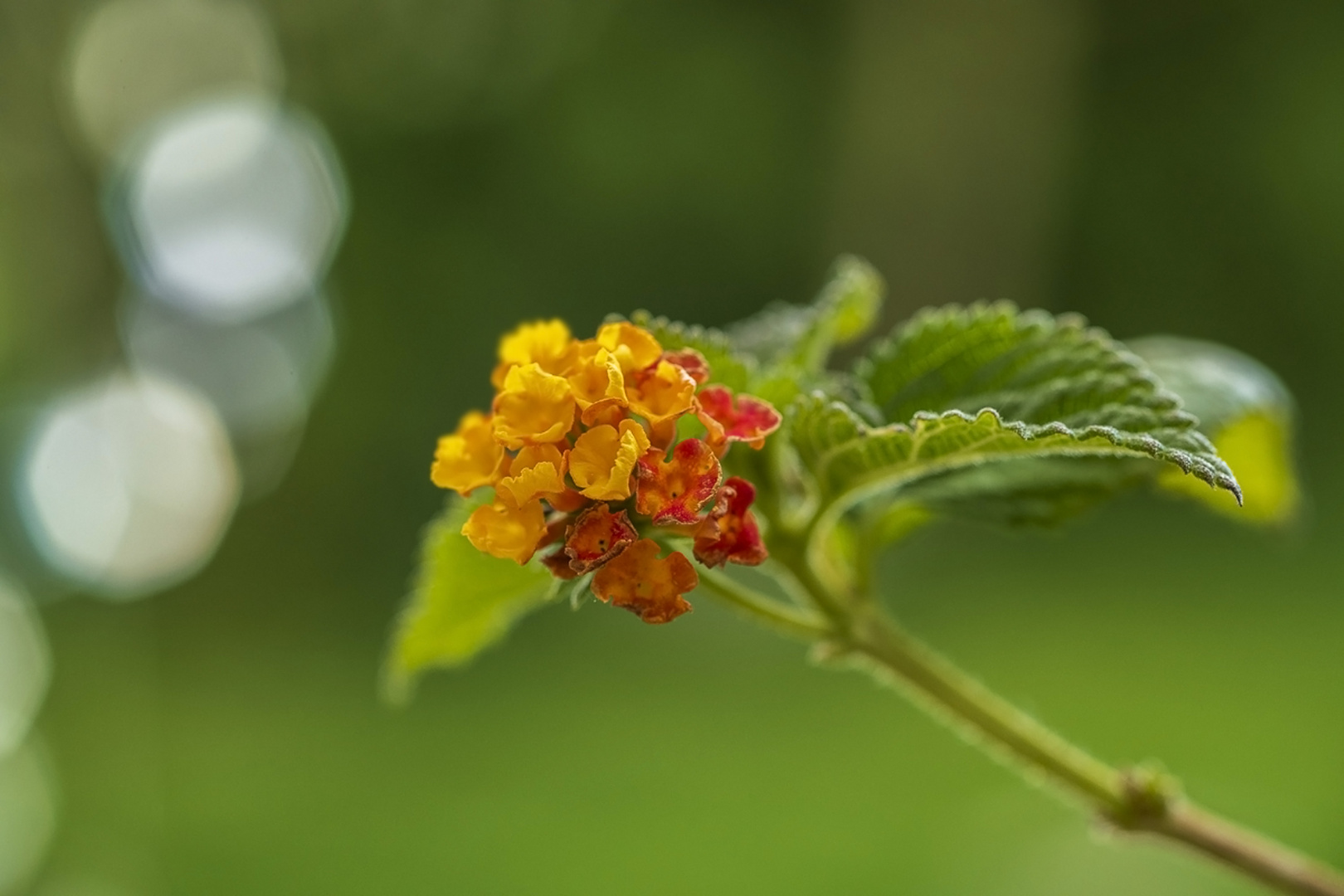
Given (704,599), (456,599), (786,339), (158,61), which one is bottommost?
(704,599)

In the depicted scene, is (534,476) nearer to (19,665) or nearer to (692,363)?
(692,363)

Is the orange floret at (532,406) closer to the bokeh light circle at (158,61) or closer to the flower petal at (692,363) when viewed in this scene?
the flower petal at (692,363)

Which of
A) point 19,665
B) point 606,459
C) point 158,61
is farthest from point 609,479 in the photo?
point 158,61

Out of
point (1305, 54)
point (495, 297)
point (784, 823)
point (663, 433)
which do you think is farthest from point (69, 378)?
point (1305, 54)

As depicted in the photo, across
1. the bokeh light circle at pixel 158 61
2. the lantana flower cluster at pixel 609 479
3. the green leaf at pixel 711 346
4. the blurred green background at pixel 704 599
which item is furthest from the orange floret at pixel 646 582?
the bokeh light circle at pixel 158 61

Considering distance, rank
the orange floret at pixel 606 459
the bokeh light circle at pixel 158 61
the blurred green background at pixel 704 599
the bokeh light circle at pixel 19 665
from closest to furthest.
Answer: the orange floret at pixel 606 459
the blurred green background at pixel 704 599
the bokeh light circle at pixel 19 665
the bokeh light circle at pixel 158 61

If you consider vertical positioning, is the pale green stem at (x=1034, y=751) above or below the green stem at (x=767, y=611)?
below
